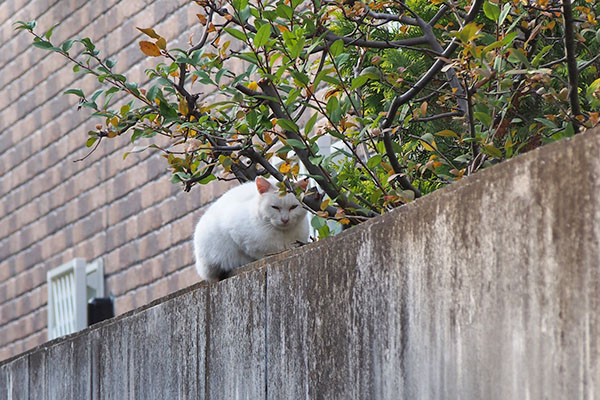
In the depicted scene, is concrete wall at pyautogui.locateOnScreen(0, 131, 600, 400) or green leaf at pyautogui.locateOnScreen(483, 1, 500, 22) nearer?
concrete wall at pyautogui.locateOnScreen(0, 131, 600, 400)

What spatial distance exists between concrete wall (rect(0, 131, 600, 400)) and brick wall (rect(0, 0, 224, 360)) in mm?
2692

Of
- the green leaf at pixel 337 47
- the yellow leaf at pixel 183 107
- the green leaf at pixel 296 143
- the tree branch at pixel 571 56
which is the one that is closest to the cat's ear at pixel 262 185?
the yellow leaf at pixel 183 107

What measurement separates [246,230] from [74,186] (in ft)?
13.9

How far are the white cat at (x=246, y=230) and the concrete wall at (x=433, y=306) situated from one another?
0.14m

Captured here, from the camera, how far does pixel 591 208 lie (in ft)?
5.55

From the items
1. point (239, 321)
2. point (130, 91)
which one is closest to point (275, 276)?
point (239, 321)

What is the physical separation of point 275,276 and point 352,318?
0.50 metres

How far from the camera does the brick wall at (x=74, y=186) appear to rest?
258 inches

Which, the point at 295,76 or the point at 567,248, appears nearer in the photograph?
the point at 567,248

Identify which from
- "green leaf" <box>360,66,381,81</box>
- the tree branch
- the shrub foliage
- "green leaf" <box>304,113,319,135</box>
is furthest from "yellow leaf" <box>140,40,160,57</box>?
the tree branch

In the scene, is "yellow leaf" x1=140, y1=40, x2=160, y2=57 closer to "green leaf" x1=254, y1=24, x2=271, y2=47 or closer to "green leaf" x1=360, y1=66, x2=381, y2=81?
"green leaf" x1=254, y1=24, x2=271, y2=47

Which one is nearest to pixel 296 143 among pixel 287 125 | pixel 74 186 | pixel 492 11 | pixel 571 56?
pixel 287 125

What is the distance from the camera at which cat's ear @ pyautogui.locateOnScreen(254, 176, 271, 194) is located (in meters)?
3.67

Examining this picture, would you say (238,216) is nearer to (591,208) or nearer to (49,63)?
(591,208)
